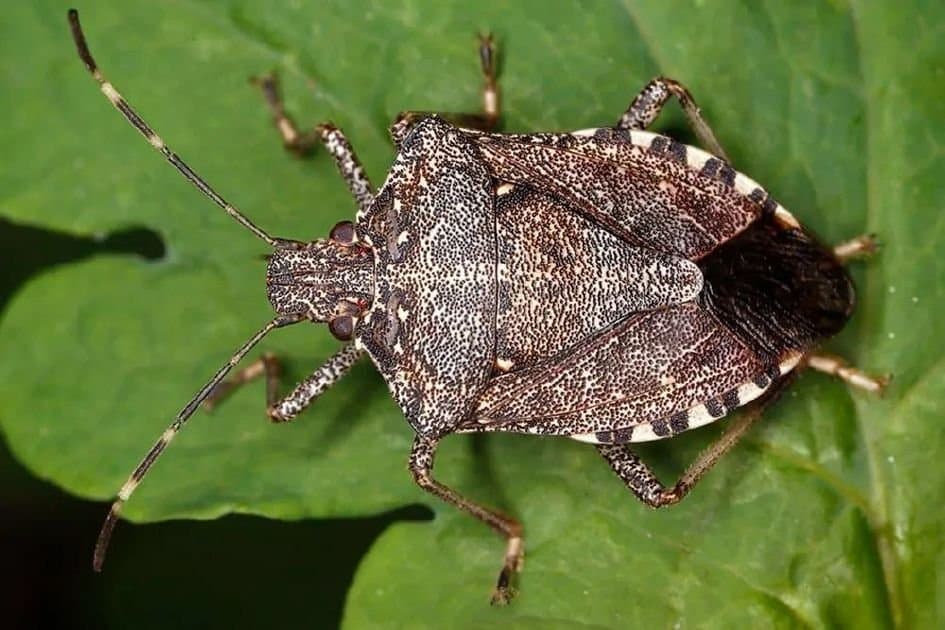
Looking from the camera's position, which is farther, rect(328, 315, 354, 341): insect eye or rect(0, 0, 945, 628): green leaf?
rect(328, 315, 354, 341): insect eye

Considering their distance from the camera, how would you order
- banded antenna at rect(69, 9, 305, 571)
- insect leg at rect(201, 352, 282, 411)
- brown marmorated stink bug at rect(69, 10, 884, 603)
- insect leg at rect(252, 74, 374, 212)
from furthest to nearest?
insect leg at rect(201, 352, 282, 411)
insect leg at rect(252, 74, 374, 212)
banded antenna at rect(69, 9, 305, 571)
brown marmorated stink bug at rect(69, 10, 884, 603)

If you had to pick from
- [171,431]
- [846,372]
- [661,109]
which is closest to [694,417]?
[846,372]

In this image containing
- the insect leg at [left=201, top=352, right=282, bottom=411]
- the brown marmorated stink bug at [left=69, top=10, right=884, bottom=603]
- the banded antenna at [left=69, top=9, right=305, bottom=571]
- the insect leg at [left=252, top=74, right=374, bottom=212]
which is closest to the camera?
A: the brown marmorated stink bug at [left=69, top=10, right=884, bottom=603]

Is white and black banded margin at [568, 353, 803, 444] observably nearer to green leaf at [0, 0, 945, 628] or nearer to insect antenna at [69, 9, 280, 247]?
green leaf at [0, 0, 945, 628]

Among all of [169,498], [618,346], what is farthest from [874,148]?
[169,498]

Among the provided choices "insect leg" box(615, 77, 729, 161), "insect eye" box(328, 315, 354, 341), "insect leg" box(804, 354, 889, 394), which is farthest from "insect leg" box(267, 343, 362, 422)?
"insect leg" box(804, 354, 889, 394)

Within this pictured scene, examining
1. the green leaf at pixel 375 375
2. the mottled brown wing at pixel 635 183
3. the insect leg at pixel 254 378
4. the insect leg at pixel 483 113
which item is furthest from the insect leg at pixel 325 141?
the insect leg at pixel 254 378

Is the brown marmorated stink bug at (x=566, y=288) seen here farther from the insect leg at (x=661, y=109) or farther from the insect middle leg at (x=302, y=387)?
the insect middle leg at (x=302, y=387)

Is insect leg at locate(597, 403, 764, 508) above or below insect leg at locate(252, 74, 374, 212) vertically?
below
